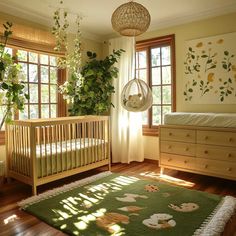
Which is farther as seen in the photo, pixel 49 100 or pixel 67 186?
pixel 49 100

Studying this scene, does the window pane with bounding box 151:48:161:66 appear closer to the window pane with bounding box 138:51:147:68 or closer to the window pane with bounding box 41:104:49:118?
the window pane with bounding box 138:51:147:68

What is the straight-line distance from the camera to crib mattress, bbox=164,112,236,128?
9.22ft

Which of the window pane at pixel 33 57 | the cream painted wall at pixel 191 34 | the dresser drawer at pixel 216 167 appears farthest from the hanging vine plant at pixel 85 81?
the dresser drawer at pixel 216 167

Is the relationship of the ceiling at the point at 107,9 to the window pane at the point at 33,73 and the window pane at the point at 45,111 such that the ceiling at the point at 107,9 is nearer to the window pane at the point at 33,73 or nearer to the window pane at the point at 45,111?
the window pane at the point at 33,73

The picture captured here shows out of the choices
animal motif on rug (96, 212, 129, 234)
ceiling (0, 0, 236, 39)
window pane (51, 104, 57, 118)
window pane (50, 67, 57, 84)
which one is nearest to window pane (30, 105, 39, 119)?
window pane (51, 104, 57, 118)

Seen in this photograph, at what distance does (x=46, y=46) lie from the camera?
3439mm

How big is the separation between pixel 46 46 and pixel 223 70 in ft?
8.16

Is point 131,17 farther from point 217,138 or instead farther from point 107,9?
point 217,138

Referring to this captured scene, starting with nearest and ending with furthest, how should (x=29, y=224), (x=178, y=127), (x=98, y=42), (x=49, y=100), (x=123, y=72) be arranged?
(x=29, y=224) → (x=178, y=127) → (x=49, y=100) → (x=123, y=72) → (x=98, y=42)

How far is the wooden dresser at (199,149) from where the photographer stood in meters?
2.79

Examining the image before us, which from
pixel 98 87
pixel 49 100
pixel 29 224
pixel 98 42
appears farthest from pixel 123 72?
pixel 29 224

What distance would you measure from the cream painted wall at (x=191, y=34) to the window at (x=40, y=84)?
5.12ft

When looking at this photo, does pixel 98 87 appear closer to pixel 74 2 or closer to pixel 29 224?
pixel 74 2

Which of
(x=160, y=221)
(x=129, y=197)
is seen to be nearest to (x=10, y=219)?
(x=129, y=197)
